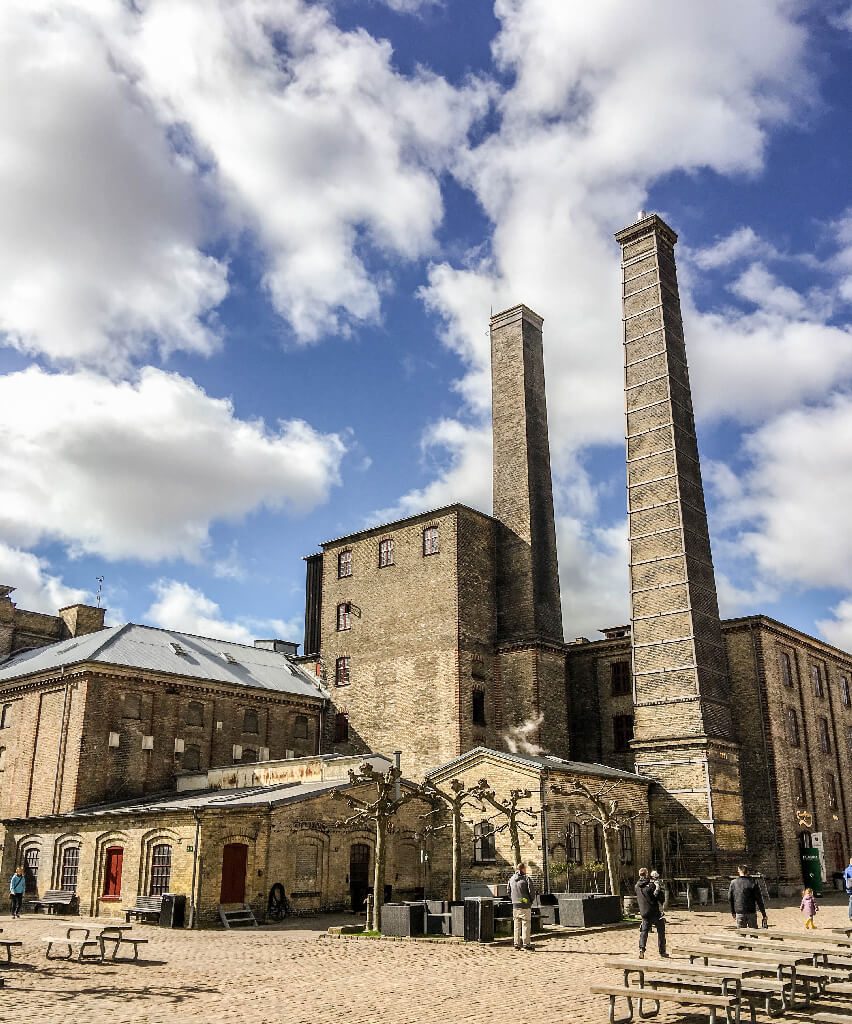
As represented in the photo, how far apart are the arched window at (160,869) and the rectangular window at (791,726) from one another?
78.6 ft

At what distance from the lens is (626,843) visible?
31609 mm

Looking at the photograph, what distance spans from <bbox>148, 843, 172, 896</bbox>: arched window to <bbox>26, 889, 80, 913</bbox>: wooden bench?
138 inches

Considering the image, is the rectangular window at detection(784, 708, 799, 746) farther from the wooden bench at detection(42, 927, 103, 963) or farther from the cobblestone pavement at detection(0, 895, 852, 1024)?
the wooden bench at detection(42, 927, 103, 963)

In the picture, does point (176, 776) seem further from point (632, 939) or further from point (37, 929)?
point (632, 939)

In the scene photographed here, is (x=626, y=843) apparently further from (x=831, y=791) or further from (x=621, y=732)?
(x=831, y=791)

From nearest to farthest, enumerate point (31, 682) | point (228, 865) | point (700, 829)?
point (228, 865)
point (700, 829)
point (31, 682)

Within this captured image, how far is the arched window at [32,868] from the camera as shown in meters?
32.3

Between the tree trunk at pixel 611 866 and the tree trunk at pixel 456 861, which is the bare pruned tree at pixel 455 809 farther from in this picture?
the tree trunk at pixel 611 866

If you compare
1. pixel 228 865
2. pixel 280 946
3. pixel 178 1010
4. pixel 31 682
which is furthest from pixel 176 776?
pixel 178 1010

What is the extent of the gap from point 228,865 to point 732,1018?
18.4 m

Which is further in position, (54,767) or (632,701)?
(632,701)

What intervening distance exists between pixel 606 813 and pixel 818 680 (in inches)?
644

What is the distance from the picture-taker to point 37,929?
24641 mm

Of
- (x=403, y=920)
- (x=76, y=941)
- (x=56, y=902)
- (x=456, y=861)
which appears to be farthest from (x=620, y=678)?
(x=76, y=941)
